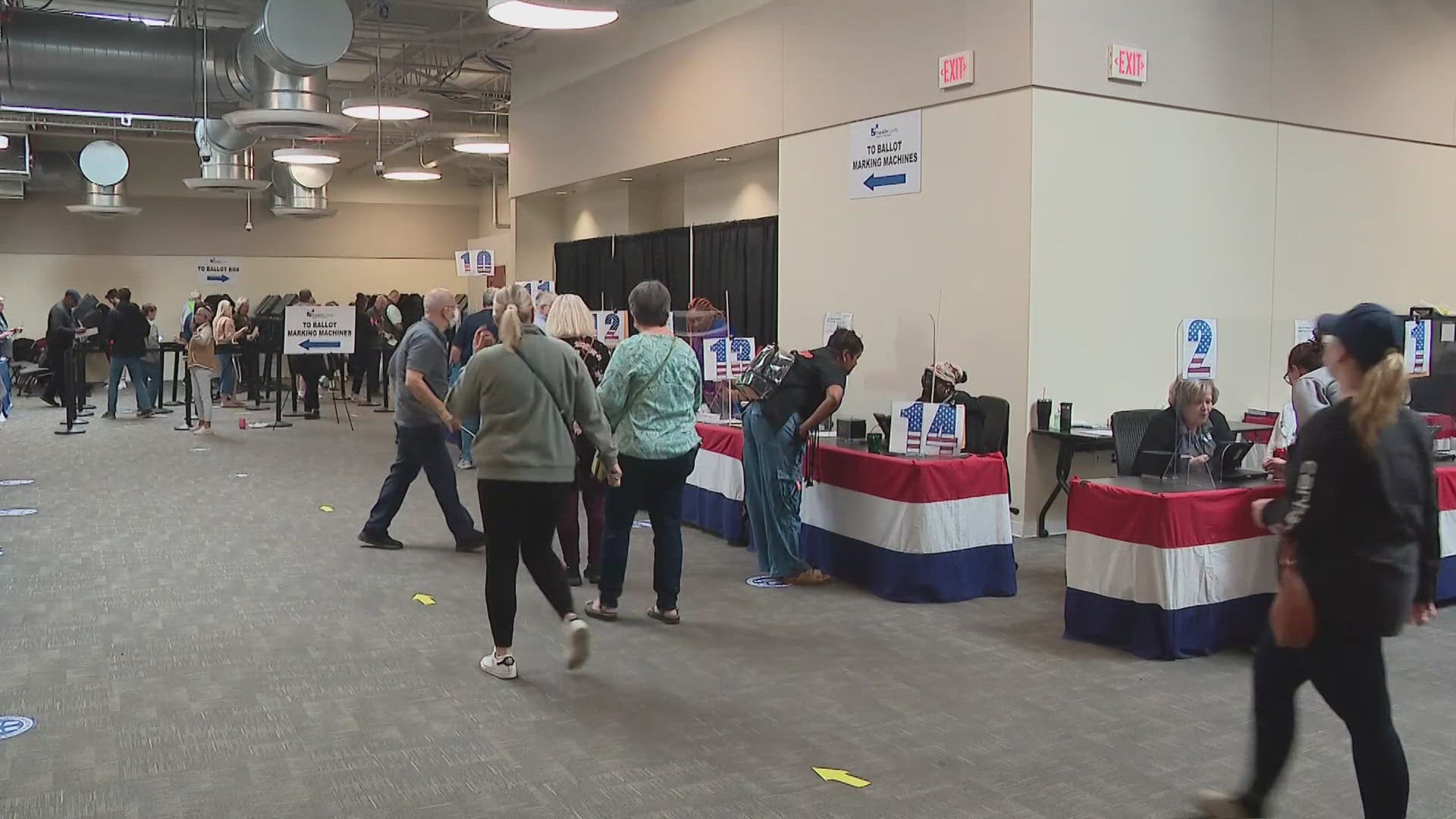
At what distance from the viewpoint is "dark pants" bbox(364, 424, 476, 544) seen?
606cm

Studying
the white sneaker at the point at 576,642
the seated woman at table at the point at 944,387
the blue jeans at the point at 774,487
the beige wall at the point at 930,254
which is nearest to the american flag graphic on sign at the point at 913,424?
the seated woman at table at the point at 944,387

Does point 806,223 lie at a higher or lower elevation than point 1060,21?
lower

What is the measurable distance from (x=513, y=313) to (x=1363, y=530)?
2505mm

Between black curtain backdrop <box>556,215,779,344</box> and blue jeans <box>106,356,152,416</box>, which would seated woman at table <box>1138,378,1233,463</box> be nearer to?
black curtain backdrop <box>556,215,779,344</box>

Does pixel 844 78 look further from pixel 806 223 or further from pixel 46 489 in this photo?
pixel 46 489

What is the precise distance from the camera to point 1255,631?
4.55 metres

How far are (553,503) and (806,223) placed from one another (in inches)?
184

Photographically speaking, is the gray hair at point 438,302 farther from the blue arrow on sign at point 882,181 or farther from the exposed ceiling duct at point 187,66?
the exposed ceiling duct at point 187,66

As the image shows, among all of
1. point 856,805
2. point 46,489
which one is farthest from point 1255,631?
point 46,489

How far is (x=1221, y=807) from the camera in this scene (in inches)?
108

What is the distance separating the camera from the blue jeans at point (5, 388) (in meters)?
11.9

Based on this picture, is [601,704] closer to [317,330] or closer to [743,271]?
[743,271]

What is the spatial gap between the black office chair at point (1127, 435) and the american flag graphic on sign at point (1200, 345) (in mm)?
1310

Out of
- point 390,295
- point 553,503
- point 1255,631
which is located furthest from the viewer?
point 390,295
